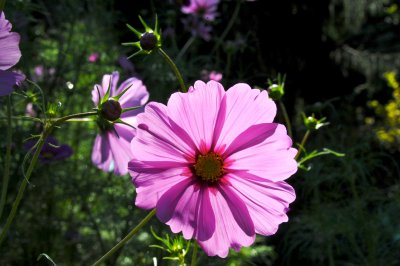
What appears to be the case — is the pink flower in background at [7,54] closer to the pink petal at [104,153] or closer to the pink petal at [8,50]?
the pink petal at [8,50]

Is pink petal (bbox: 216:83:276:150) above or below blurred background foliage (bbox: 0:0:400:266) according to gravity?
above

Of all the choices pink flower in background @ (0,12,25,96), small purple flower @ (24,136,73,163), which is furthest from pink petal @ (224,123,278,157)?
small purple flower @ (24,136,73,163)

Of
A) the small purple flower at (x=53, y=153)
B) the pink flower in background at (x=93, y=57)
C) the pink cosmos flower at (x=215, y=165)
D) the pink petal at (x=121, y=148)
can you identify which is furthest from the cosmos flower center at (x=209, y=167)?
the pink flower in background at (x=93, y=57)

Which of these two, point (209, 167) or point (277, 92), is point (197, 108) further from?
→ point (277, 92)

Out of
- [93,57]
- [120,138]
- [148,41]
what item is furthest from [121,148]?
[93,57]

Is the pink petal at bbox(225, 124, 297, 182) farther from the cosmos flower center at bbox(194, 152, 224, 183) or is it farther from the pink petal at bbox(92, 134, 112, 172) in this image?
the pink petal at bbox(92, 134, 112, 172)

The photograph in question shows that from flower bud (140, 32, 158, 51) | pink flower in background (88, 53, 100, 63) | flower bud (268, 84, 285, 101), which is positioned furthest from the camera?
pink flower in background (88, 53, 100, 63)
